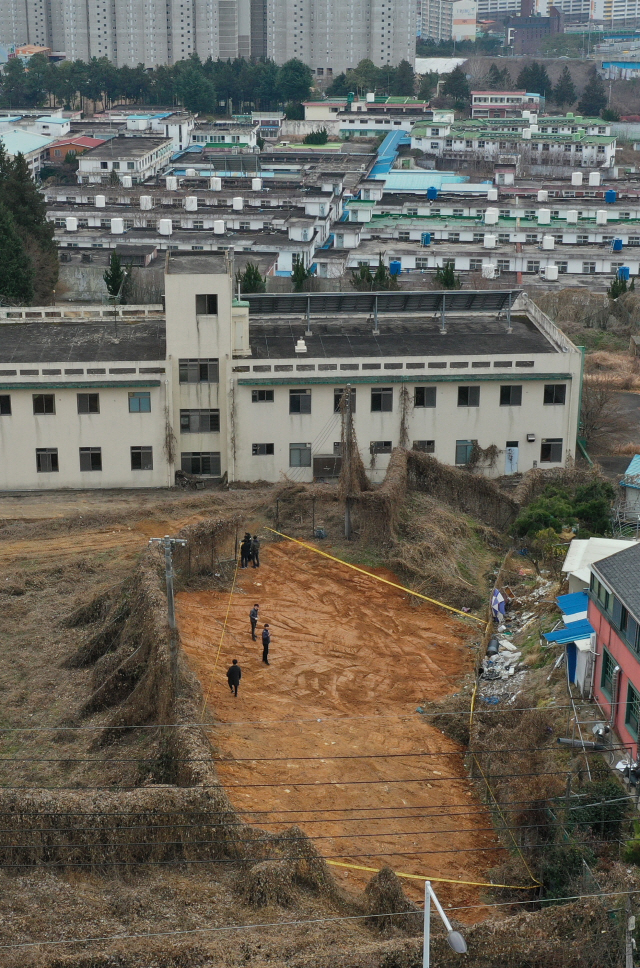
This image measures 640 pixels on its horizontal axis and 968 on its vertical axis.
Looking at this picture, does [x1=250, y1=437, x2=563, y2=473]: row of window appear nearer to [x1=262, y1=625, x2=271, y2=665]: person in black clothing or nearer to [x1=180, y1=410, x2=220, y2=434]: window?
[x1=180, y1=410, x2=220, y2=434]: window

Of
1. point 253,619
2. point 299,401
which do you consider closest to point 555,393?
point 299,401

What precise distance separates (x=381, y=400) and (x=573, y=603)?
17.8m

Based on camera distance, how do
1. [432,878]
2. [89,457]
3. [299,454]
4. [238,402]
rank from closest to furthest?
[432,878], [89,457], [238,402], [299,454]

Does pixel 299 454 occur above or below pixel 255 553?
above

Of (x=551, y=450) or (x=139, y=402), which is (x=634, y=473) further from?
(x=139, y=402)

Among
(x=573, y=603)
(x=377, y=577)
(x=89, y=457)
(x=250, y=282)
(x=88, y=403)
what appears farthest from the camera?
(x=250, y=282)

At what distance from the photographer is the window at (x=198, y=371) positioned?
1964 inches

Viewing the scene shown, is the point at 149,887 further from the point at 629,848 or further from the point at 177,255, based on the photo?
the point at 177,255

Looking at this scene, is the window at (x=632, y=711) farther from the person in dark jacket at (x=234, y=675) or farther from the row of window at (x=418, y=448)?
the row of window at (x=418, y=448)

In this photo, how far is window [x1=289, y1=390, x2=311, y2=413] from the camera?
164ft

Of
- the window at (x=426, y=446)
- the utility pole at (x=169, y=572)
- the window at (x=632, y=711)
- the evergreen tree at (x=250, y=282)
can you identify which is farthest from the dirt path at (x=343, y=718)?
the evergreen tree at (x=250, y=282)

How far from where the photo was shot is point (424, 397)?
50812 millimetres

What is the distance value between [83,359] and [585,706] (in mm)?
26895

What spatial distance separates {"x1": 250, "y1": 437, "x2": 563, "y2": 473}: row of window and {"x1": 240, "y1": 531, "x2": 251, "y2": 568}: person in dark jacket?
317 inches
